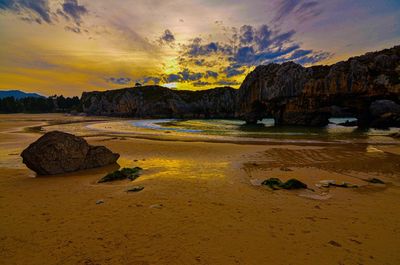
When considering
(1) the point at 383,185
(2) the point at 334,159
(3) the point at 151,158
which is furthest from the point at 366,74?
(3) the point at 151,158

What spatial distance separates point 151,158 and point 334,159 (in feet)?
37.4

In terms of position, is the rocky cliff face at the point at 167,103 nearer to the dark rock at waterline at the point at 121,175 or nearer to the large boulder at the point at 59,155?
the large boulder at the point at 59,155

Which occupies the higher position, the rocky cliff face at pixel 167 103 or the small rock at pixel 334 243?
the rocky cliff face at pixel 167 103

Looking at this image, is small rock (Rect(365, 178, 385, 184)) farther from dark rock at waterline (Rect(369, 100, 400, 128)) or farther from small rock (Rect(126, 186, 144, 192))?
dark rock at waterline (Rect(369, 100, 400, 128))

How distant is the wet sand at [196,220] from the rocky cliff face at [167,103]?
323 ft

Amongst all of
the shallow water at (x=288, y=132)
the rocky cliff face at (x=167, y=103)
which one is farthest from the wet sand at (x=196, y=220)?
the rocky cliff face at (x=167, y=103)

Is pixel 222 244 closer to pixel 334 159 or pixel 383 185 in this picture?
pixel 383 185

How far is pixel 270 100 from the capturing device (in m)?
57.4

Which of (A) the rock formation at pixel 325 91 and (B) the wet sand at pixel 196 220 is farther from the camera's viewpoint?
(A) the rock formation at pixel 325 91

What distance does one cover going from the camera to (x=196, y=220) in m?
5.52

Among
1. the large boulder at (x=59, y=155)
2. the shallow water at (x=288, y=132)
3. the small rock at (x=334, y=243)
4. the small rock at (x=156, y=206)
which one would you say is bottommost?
the shallow water at (x=288, y=132)

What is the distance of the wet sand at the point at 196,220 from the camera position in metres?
4.11

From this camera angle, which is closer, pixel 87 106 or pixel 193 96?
pixel 193 96

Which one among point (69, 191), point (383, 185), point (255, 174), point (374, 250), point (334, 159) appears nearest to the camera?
point (374, 250)
